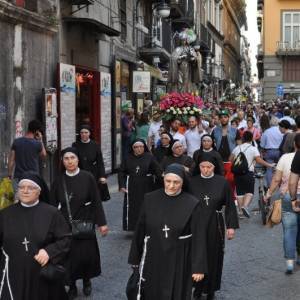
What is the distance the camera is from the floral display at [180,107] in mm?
16484

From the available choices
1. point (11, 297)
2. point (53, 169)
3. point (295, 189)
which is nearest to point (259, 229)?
point (295, 189)

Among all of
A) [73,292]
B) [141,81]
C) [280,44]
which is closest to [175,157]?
[73,292]

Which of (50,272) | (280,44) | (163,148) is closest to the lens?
(50,272)

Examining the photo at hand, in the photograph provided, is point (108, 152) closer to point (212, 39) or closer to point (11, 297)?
point (11, 297)

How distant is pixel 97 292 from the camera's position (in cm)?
809

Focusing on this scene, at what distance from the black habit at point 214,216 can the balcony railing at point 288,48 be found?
5011 centimetres

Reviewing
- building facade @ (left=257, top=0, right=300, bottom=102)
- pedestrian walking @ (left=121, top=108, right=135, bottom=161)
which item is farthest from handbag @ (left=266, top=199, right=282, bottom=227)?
building facade @ (left=257, top=0, right=300, bottom=102)

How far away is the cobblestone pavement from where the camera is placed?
26.5 ft

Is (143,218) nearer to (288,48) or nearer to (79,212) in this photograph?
(79,212)

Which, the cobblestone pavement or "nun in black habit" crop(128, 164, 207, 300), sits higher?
"nun in black habit" crop(128, 164, 207, 300)

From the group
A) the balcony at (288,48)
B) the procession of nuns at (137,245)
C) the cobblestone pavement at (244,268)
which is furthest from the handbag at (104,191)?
the balcony at (288,48)

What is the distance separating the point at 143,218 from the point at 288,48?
2061 inches

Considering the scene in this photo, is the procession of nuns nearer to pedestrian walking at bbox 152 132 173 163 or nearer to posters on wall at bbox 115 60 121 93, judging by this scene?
pedestrian walking at bbox 152 132 173 163

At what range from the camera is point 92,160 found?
1147cm
